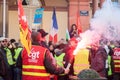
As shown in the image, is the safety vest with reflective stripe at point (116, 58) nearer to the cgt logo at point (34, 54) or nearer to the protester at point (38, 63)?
the protester at point (38, 63)

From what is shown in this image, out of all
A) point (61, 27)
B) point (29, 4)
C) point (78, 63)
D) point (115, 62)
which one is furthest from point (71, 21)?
point (78, 63)

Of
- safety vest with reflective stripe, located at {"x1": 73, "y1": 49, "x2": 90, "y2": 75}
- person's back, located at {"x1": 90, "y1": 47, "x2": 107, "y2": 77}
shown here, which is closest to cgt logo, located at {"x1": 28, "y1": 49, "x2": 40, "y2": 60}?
safety vest with reflective stripe, located at {"x1": 73, "y1": 49, "x2": 90, "y2": 75}

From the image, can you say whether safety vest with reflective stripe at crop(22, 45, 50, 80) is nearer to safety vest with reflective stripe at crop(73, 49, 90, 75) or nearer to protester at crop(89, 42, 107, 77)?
safety vest with reflective stripe at crop(73, 49, 90, 75)

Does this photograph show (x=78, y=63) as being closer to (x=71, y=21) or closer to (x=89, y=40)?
(x=89, y=40)

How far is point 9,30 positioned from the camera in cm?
2548

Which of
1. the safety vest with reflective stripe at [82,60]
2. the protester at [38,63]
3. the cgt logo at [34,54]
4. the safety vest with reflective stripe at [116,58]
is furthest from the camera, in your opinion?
the safety vest with reflective stripe at [116,58]

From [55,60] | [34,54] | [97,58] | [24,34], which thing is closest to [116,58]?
[97,58]

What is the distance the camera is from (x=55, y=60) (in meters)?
8.45

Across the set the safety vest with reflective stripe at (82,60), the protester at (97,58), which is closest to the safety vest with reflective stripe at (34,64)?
the safety vest with reflective stripe at (82,60)

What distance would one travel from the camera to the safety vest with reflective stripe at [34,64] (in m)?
8.16

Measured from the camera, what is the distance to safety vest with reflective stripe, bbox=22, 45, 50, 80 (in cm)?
816

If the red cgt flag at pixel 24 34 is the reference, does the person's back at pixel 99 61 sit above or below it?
below

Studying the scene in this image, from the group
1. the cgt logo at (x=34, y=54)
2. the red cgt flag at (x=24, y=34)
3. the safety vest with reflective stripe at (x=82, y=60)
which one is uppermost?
the red cgt flag at (x=24, y=34)

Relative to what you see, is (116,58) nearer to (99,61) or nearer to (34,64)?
(99,61)
